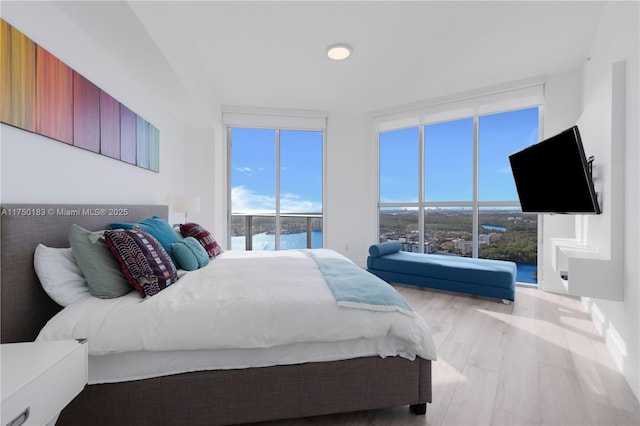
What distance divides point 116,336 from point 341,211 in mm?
A: 4059

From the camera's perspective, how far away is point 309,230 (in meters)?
5.22

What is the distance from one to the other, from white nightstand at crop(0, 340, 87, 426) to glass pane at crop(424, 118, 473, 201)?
457cm

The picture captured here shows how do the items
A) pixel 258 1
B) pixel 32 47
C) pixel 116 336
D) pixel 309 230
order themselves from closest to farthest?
1. pixel 116 336
2. pixel 32 47
3. pixel 258 1
4. pixel 309 230

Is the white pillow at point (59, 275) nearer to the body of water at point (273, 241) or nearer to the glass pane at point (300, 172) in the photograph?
the body of water at point (273, 241)

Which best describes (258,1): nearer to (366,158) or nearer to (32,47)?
(32,47)

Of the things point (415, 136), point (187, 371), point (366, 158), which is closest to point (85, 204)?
point (187, 371)

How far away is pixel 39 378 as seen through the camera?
2.65ft

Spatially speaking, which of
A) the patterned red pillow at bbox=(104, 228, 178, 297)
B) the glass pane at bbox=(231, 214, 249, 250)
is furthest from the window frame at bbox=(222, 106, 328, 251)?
the patterned red pillow at bbox=(104, 228, 178, 297)

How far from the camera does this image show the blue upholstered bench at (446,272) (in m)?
3.17

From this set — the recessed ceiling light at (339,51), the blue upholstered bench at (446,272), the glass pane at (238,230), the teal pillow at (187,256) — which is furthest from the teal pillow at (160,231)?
the blue upholstered bench at (446,272)

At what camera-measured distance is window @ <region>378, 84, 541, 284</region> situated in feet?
13.0

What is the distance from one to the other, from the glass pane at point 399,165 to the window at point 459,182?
16 millimetres

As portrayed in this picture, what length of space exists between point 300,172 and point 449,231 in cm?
268

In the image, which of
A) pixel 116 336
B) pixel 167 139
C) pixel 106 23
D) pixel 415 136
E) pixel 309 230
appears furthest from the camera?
pixel 309 230
